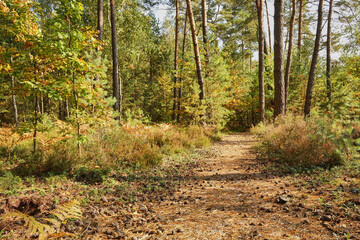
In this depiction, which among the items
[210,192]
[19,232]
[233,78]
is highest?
[233,78]

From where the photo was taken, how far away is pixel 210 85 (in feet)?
40.6

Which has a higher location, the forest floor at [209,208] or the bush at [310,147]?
the bush at [310,147]

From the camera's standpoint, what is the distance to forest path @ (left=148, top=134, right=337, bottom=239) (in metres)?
2.27

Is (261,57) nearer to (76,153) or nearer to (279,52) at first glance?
(279,52)

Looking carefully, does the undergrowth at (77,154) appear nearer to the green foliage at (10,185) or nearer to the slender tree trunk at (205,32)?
the green foliage at (10,185)

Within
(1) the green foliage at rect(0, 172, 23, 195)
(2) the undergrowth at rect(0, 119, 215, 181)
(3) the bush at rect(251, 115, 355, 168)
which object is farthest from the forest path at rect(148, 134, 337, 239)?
(1) the green foliage at rect(0, 172, 23, 195)

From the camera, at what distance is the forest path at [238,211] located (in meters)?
2.27

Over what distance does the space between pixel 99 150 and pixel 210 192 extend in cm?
316

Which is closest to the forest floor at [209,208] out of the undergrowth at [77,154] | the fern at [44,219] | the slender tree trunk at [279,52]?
the fern at [44,219]

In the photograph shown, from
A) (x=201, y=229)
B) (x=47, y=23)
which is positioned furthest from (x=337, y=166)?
(x=47, y=23)

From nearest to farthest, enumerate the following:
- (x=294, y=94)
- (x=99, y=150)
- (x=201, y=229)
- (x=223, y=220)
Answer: (x=201, y=229) < (x=223, y=220) < (x=99, y=150) < (x=294, y=94)

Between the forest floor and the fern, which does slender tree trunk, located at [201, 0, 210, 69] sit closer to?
the forest floor

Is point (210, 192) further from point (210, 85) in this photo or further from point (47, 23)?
point (210, 85)

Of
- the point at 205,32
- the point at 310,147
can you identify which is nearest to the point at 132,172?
the point at 310,147
